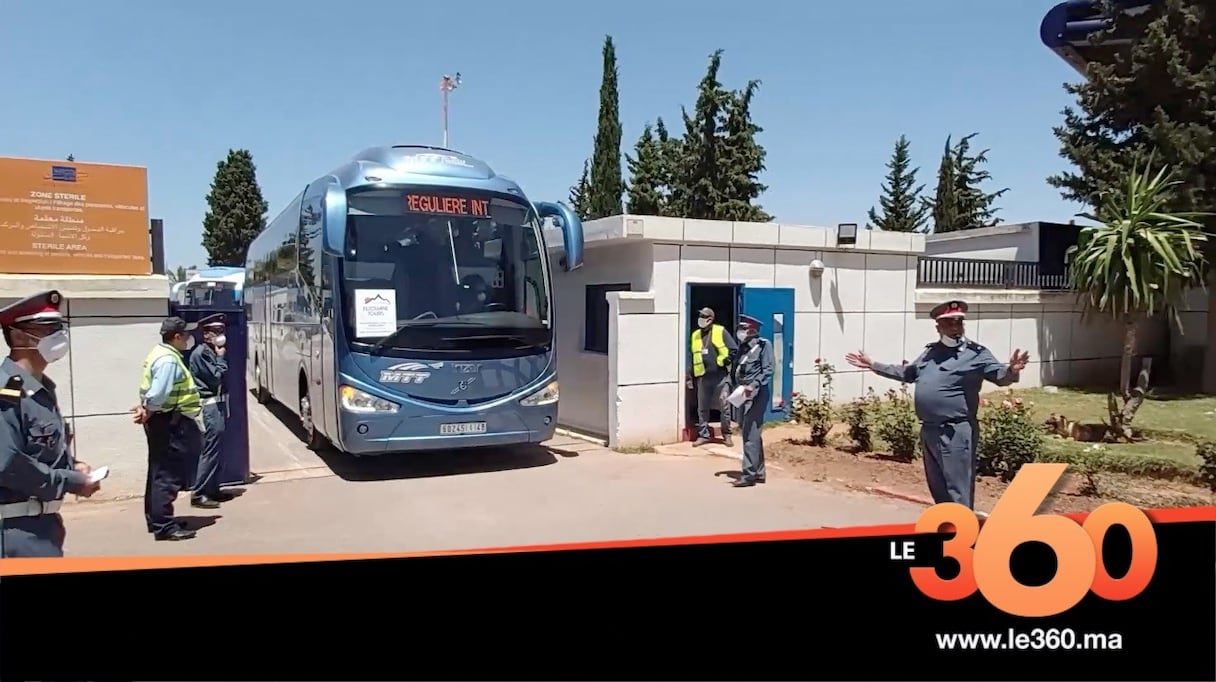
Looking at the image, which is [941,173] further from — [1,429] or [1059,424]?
[1,429]

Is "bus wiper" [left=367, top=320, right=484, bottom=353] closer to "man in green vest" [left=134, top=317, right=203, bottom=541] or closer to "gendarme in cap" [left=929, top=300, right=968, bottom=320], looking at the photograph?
"man in green vest" [left=134, top=317, right=203, bottom=541]

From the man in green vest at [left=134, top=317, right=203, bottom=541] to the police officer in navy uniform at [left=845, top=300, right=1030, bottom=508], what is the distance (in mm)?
5888

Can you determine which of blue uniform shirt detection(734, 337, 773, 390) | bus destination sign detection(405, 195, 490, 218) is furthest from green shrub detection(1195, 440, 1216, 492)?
bus destination sign detection(405, 195, 490, 218)

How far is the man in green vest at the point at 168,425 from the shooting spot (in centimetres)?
624

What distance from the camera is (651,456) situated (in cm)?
1000

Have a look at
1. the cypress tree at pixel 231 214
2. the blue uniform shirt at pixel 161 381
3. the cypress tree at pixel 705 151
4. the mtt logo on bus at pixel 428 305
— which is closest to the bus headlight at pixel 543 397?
the mtt logo on bus at pixel 428 305

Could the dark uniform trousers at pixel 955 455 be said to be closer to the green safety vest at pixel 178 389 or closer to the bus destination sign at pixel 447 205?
the bus destination sign at pixel 447 205

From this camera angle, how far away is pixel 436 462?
962cm

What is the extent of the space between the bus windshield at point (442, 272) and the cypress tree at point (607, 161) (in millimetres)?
25154

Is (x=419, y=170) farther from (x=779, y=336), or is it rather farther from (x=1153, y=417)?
(x=1153, y=417)

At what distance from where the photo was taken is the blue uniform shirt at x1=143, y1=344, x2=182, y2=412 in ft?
20.2

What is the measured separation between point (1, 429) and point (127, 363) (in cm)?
467

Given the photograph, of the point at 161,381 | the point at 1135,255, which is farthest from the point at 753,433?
the point at 1135,255

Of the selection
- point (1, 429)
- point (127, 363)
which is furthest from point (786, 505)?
point (127, 363)
